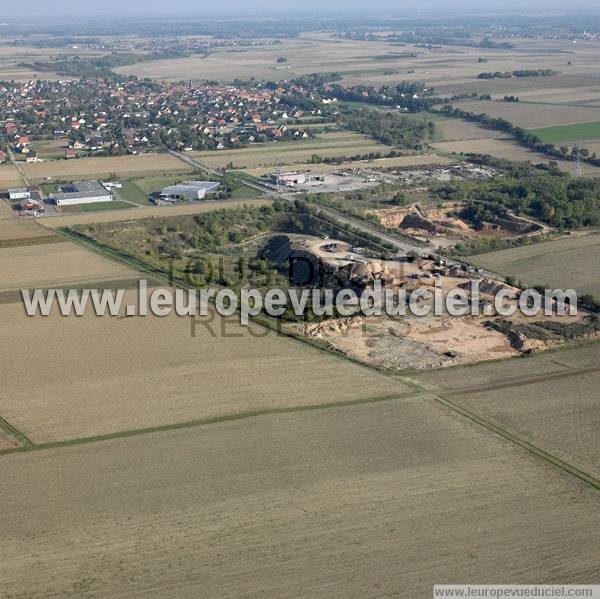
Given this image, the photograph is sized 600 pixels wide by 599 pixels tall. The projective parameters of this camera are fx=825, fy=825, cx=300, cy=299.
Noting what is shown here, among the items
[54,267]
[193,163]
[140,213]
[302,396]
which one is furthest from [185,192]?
[302,396]

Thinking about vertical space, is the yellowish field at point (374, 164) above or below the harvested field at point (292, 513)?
above

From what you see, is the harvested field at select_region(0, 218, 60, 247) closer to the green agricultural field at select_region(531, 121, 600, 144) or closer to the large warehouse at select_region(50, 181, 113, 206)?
the large warehouse at select_region(50, 181, 113, 206)

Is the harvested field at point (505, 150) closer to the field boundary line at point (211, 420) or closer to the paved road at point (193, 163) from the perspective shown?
the paved road at point (193, 163)

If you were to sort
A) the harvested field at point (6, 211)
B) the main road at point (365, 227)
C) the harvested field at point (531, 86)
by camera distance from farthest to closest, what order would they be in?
1. the harvested field at point (531, 86)
2. the harvested field at point (6, 211)
3. the main road at point (365, 227)

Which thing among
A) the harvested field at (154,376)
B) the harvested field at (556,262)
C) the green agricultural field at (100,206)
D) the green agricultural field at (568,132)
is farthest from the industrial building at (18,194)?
the green agricultural field at (568,132)

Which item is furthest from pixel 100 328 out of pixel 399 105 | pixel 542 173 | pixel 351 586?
pixel 399 105

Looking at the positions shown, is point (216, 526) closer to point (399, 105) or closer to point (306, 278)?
point (306, 278)
